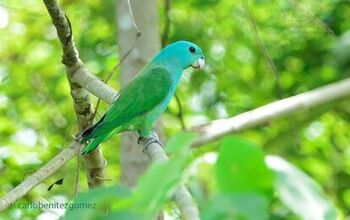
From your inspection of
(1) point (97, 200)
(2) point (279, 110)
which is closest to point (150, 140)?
(2) point (279, 110)

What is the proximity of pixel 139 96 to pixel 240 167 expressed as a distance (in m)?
2.95

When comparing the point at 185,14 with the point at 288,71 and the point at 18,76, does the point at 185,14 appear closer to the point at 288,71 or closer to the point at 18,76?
the point at 288,71

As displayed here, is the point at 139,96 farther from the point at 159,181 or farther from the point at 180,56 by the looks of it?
the point at 159,181

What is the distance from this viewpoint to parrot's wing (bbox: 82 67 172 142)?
131 inches

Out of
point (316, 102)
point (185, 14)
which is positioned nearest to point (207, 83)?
point (185, 14)

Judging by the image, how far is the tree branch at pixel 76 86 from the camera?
8.05ft

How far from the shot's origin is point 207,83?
5.20 m

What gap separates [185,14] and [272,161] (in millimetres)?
4947

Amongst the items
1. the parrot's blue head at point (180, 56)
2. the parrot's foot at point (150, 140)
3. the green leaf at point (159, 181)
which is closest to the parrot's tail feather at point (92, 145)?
the parrot's foot at point (150, 140)

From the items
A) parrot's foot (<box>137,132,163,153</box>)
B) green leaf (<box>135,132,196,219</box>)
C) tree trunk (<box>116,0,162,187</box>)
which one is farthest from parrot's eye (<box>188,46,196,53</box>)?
green leaf (<box>135,132,196,219</box>)

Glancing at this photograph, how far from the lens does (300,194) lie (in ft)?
2.21

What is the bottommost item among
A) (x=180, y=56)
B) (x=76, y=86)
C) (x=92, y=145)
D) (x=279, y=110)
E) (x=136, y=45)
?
(x=279, y=110)

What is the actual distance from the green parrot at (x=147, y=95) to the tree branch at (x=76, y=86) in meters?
0.11

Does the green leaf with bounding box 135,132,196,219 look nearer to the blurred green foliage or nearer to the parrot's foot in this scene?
the parrot's foot
